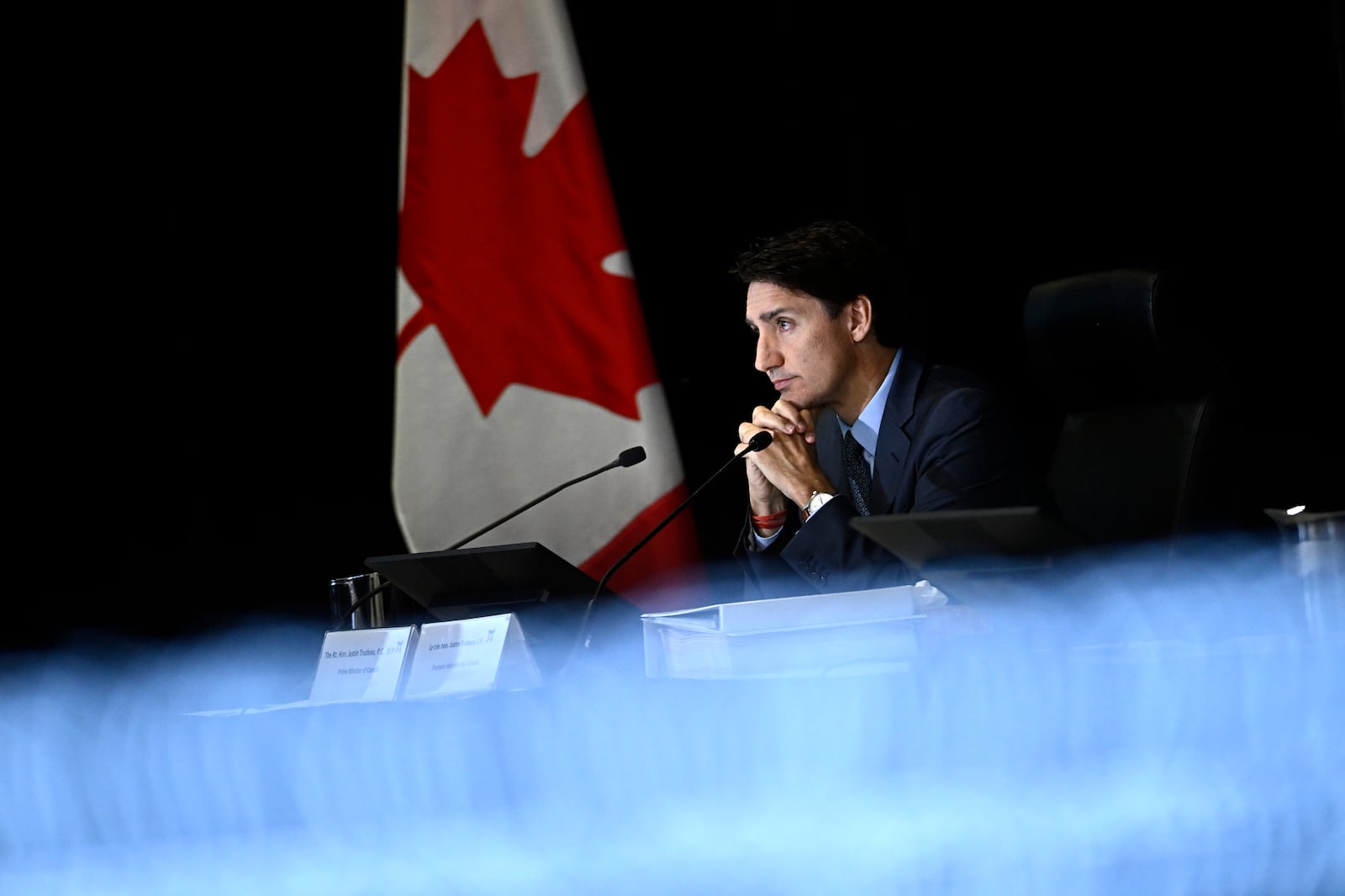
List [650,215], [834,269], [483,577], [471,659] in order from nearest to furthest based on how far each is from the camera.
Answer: [471,659], [483,577], [834,269], [650,215]

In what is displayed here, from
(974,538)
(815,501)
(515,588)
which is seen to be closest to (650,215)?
(815,501)

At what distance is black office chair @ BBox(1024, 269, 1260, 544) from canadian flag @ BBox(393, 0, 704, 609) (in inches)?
33.6

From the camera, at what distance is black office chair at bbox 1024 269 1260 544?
173cm

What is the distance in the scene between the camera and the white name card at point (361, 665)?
1228 millimetres

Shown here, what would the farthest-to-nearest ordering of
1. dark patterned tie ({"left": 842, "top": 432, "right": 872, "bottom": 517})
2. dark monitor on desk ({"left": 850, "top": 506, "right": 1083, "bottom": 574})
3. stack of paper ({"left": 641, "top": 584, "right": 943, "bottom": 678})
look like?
1. dark patterned tie ({"left": 842, "top": 432, "right": 872, "bottom": 517})
2. stack of paper ({"left": 641, "top": 584, "right": 943, "bottom": 678})
3. dark monitor on desk ({"left": 850, "top": 506, "right": 1083, "bottom": 574})

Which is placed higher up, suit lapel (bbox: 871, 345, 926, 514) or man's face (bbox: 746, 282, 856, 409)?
man's face (bbox: 746, 282, 856, 409)

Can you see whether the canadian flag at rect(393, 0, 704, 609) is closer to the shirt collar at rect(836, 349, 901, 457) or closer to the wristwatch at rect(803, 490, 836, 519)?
the shirt collar at rect(836, 349, 901, 457)

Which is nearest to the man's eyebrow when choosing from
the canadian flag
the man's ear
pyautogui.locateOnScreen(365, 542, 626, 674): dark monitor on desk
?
the man's ear

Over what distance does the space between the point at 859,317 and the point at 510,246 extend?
2.77ft

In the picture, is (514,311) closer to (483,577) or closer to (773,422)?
(773,422)

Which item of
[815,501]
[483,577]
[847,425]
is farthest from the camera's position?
[847,425]

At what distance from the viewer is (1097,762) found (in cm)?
65

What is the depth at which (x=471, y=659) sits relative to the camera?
1.21 metres

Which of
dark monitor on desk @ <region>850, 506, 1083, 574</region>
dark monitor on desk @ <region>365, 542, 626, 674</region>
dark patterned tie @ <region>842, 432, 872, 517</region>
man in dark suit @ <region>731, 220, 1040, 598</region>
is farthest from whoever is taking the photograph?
dark patterned tie @ <region>842, 432, 872, 517</region>
